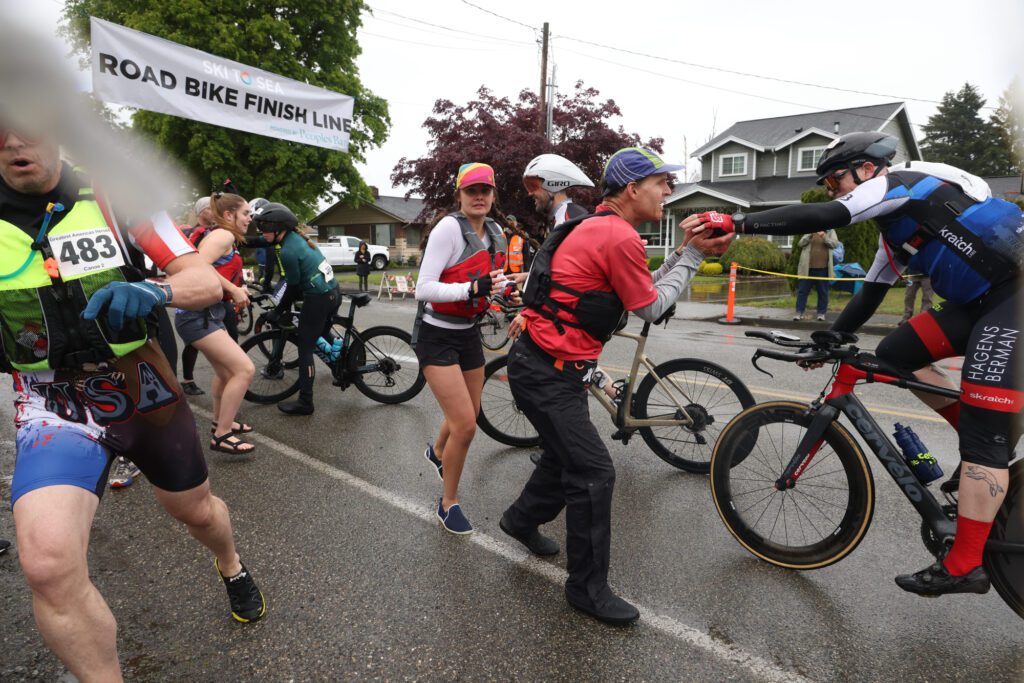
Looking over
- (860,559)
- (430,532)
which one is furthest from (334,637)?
(860,559)

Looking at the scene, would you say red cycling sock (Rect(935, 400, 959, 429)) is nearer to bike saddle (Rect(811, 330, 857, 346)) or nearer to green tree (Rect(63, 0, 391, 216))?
bike saddle (Rect(811, 330, 857, 346))

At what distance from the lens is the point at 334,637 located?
249 centimetres

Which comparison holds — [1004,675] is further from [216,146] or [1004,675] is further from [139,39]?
[216,146]

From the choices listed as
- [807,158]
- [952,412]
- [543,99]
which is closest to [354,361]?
[952,412]

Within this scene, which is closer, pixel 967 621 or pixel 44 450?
pixel 44 450

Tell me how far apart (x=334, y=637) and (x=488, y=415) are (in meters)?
2.57

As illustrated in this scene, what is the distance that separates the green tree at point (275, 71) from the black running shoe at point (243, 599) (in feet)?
76.2

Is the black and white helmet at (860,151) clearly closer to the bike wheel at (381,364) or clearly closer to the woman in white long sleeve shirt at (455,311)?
the woman in white long sleeve shirt at (455,311)

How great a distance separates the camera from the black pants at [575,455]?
2.53m

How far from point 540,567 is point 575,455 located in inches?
32.5

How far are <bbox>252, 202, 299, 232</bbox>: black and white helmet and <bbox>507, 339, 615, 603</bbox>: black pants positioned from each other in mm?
3397

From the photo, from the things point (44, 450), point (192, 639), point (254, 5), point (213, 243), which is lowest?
point (192, 639)

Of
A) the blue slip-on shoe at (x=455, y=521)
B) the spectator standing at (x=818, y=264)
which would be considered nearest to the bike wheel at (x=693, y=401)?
the blue slip-on shoe at (x=455, y=521)

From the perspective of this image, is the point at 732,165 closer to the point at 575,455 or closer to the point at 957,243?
the point at 957,243
